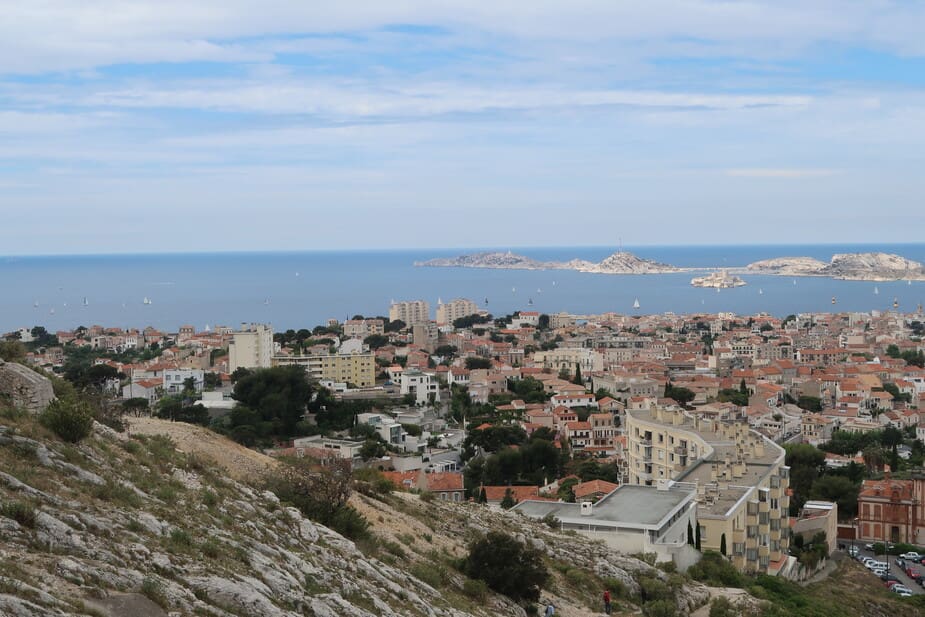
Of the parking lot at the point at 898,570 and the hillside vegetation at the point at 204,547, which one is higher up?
the hillside vegetation at the point at 204,547

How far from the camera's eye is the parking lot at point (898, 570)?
2080 centimetres

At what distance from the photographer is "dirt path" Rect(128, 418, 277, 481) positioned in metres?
10.7

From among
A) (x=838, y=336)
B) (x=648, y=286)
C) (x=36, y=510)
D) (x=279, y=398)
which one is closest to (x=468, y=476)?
(x=279, y=398)

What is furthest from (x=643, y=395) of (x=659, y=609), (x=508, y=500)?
(x=659, y=609)

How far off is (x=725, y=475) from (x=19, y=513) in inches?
601

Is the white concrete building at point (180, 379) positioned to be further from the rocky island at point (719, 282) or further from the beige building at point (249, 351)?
the rocky island at point (719, 282)

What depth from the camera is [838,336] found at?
7306cm

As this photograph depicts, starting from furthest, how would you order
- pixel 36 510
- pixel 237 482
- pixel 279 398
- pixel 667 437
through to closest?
pixel 279 398
pixel 667 437
pixel 237 482
pixel 36 510

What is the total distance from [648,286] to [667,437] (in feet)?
434

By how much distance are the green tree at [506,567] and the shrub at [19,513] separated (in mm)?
5209

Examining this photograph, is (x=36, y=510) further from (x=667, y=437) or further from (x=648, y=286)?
(x=648, y=286)

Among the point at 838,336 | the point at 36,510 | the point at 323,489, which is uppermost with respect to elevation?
the point at 36,510

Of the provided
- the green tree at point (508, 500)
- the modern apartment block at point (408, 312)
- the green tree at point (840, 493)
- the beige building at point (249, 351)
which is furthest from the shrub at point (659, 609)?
the modern apartment block at point (408, 312)

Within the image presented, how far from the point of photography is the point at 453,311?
8519 cm
